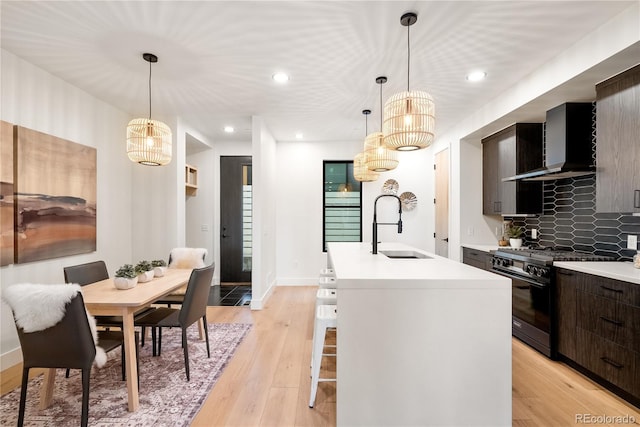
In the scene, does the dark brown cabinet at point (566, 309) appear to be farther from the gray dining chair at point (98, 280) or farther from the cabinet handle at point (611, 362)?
the gray dining chair at point (98, 280)

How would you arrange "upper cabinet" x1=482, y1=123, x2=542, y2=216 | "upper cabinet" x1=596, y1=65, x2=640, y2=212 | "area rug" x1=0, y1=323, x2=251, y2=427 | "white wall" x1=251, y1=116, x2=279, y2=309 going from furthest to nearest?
"white wall" x1=251, y1=116, x2=279, y2=309
"upper cabinet" x1=482, y1=123, x2=542, y2=216
"upper cabinet" x1=596, y1=65, x2=640, y2=212
"area rug" x1=0, y1=323, x2=251, y2=427

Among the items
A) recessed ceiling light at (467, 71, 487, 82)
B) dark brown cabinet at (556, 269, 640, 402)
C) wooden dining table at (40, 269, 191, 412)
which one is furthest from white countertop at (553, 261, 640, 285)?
wooden dining table at (40, 269, 191, 412)

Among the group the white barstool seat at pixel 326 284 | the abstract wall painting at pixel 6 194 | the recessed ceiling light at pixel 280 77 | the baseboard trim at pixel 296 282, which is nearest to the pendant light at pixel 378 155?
the recessed ceiling light at pixel 280 77

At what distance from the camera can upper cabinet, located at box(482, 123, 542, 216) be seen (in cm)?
358

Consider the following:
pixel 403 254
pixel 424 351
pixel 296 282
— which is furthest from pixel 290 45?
pixel 296 282

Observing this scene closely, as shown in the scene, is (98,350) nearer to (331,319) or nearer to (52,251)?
(331,319)

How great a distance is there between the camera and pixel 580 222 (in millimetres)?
3166

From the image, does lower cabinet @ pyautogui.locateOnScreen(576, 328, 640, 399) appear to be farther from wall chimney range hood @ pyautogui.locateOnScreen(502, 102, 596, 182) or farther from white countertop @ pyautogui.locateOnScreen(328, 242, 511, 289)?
wall chimney range hood @ pyautogui.locateOnScreen(502, 102, 596, 182)

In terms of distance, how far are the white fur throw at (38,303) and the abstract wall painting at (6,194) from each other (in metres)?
1.22

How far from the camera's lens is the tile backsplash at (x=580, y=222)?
8.91 feet

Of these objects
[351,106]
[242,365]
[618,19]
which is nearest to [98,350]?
[242,365]

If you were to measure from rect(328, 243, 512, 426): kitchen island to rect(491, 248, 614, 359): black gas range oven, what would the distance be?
1499 mm

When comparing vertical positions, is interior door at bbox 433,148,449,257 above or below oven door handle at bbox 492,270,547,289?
above

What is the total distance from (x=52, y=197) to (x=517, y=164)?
4.98m
